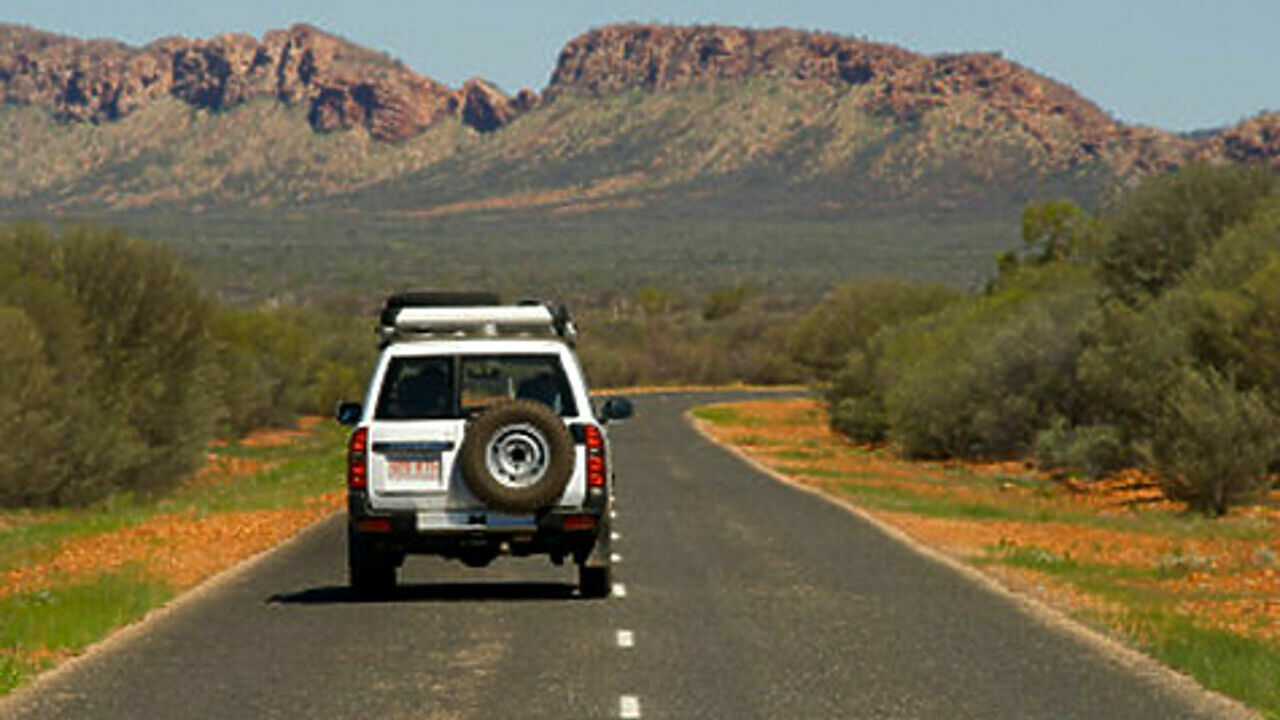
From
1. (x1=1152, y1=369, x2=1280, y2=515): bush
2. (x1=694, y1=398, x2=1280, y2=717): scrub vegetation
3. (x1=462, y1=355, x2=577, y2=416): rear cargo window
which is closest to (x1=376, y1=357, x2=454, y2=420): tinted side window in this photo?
(x1=462, y1=355, x2=577, y2=416): rear cargo window

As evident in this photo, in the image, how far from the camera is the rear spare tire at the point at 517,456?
15977mm

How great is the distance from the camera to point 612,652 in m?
14.2

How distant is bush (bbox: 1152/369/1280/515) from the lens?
1421 inches

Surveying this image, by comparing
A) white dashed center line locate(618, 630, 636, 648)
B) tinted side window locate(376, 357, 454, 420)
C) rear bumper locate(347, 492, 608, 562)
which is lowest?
white dashed center line locate(618, 630, 636, 648)

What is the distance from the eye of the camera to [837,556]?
23.4m

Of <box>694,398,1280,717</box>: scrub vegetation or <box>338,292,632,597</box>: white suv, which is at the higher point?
<box>338,292,632,597</box>: white suv

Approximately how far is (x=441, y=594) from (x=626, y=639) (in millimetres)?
3659

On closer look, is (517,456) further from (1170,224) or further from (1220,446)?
(1170,224)

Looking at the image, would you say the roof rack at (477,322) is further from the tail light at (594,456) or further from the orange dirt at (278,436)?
the orange dirt at (278,436)

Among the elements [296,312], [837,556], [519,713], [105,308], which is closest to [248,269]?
[296,312]

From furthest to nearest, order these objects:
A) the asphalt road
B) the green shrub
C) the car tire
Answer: the green shrub → the car tire → the asphalt road

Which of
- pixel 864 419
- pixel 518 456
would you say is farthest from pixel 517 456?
pixel 864 419

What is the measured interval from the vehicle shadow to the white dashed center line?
2.51m

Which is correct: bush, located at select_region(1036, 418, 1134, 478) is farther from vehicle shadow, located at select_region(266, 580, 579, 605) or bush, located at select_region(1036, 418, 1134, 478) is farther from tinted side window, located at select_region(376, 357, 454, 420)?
tinted side window, located at select_region(376, 357, 454, 420)
